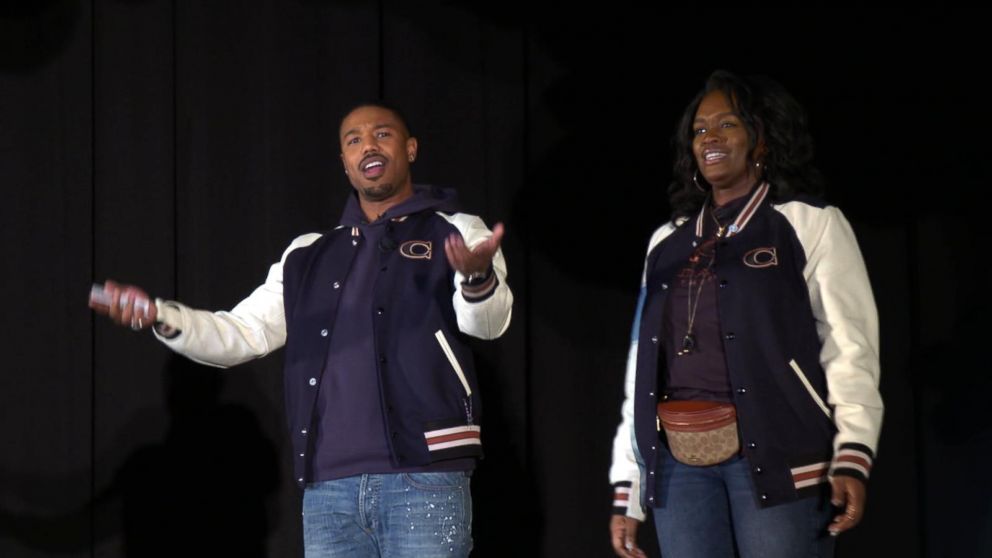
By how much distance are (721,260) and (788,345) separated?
0.23 metres

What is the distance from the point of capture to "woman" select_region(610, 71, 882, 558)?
7.57 ft

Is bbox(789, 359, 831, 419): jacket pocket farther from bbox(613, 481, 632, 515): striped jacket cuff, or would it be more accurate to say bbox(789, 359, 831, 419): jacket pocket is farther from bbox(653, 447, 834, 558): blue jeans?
bbox(613, 481, 632, 515): striped jacket cuff

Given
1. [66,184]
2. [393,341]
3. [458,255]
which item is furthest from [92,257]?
[458,255]

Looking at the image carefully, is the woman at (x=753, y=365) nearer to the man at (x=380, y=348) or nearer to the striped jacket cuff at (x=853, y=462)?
the striped jacket cuff at (x=853, y=462)

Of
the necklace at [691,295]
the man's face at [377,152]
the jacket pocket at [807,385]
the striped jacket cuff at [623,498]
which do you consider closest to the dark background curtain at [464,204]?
the man's face at [377,152]

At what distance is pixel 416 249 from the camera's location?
2617 millimetres

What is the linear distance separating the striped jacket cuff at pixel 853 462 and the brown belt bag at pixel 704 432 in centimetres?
19

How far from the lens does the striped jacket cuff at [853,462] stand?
88.8 inches

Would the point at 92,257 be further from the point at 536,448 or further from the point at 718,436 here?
the point at 718,436

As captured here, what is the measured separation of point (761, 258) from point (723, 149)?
11.1 inches

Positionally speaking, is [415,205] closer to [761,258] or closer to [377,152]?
[377,152]

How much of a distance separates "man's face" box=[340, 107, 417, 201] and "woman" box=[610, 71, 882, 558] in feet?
2.00

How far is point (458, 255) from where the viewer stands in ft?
7.51

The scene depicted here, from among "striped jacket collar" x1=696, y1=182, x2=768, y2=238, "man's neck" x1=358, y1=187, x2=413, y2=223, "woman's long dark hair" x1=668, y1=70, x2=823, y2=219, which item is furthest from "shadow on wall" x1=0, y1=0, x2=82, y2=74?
"striped jacket collar" x1=696, y1=182, x2=768, y2=238
